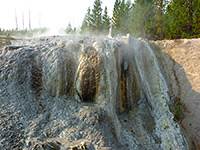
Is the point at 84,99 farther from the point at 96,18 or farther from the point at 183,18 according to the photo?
the point at 96,18

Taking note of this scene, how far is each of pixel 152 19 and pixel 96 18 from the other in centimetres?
1392

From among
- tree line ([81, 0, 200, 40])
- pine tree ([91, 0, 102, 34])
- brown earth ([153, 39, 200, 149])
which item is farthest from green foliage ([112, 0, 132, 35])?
brown earth ([153, 39, 200, 149])

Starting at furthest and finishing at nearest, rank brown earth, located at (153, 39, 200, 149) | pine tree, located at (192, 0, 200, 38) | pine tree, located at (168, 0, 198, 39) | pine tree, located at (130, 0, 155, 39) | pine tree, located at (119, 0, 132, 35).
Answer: pine tree, located at (119, 0, 132, 35) → pine tree, located at (130, 0, 155, 39) → pine tree, located at (168, 0, 198, 39) → pine tree, located at (192, 0, 200, 38) → brown earth, located at (153, 39, 200, 149)

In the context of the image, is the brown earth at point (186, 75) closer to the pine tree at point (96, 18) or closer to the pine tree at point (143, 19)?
the pine tree at point (143, 19)

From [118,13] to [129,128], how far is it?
21761 millimetres

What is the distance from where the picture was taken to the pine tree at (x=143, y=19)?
1598 centimetres

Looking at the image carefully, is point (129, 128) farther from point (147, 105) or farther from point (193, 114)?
point (193, 114)

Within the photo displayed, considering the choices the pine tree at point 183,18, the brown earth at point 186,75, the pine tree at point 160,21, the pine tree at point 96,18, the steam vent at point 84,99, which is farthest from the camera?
the pine tree at point 96,18

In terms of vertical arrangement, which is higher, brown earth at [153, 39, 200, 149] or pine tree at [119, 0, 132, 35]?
pine tree at [119, 0, 132, 35]

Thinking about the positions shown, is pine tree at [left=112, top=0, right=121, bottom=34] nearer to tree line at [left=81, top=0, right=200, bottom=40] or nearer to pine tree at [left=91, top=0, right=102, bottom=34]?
tree line at [left=81, top=0, right=200, bottom=40]

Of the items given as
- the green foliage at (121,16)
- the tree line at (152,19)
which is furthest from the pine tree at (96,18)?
the green foliage at (121,16)

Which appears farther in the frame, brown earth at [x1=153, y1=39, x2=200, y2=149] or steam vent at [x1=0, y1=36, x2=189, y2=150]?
brown earth at [x1=153, y1=39, x2=200, y2=149]

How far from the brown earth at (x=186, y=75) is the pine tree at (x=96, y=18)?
1876cm

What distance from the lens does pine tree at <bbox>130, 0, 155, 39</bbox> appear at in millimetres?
15977
